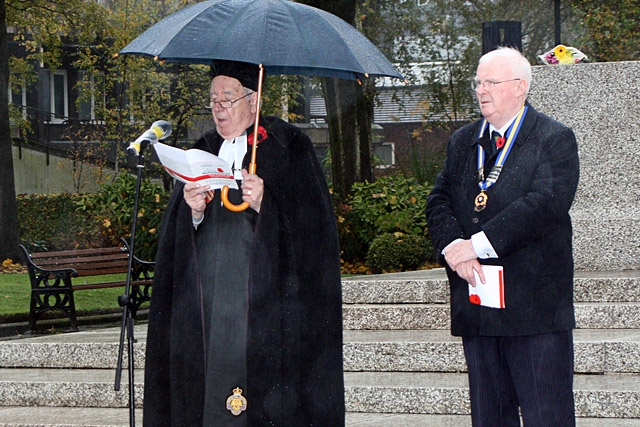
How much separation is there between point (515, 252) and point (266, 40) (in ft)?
4.34

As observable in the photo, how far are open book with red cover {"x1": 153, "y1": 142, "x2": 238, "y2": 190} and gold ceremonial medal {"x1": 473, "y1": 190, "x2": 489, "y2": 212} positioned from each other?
3.39 feet

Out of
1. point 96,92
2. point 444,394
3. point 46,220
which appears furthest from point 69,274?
point 96,92

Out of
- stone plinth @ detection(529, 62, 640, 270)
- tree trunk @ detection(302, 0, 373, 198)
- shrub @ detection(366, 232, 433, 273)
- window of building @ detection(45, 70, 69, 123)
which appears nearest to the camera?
stone plinth @ detection(529, 62, 640, 270)

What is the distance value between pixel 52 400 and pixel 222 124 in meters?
3.63

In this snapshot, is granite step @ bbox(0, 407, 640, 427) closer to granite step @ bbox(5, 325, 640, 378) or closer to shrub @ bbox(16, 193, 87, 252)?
granite step @ bbox(5, 325, 640, 378)

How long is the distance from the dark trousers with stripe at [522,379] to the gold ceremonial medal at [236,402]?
3.24ft

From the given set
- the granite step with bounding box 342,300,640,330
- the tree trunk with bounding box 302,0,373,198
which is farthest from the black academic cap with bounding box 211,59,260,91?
the tree trunk with bounding box 302,0,373,198

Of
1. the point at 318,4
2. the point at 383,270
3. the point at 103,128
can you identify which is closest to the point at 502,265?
the point at 383,270

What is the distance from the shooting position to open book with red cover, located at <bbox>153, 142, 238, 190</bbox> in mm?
4246

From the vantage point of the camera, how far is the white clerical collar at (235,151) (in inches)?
182

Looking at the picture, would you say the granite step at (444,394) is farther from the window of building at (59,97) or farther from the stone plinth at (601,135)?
the window of building at (59,97)

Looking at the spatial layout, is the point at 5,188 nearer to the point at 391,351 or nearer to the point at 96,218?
the point at 96,218

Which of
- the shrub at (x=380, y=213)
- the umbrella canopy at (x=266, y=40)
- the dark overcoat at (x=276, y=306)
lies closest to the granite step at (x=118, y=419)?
the dark overcoat at (x=276, y=306)

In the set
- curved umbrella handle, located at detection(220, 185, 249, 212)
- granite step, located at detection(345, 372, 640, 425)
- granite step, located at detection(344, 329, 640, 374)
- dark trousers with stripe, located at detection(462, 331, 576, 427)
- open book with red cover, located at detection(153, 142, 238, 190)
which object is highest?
open book with red cover, located at detection(153, 142, 238, 190)
